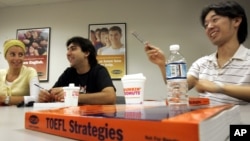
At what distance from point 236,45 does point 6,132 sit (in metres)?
1.29

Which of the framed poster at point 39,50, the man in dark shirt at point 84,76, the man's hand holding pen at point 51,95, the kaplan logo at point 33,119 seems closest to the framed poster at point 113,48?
the framed poster at point 39,50

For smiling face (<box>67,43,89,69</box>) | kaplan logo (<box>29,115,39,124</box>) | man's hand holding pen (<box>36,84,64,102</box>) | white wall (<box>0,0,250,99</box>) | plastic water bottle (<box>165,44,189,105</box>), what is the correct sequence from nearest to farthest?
kaplan logo (<box>29,115,39,124</box>), plastic water bottle (<box>165,44,189,105</box>), man's hand holding pen (<box>36,84,64,102</box>), smiling face (<box>67,43,89,69</box>), white wall (<box>0,0,250,99</box>)

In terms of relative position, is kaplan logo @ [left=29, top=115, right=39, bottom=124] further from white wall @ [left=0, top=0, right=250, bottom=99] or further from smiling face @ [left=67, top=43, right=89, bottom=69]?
white wall @ [left=0, top=0, right=250, bottom=99]

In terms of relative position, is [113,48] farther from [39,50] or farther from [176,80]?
[176,80]

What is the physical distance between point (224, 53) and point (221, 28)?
16 centimetres

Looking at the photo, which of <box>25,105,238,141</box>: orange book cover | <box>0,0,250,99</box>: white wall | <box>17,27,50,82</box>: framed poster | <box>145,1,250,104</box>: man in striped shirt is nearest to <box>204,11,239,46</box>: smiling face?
<box>145,1,250,104</box>: man in striped shirt

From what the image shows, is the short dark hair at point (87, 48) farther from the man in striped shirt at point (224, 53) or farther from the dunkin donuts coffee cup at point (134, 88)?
the dunkin donuts coffee cup at point (134, 88)

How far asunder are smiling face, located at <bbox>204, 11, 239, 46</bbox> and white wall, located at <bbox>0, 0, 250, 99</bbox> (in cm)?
173

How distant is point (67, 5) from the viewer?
11.6 ft

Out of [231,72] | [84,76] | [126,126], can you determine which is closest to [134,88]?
[126,126]

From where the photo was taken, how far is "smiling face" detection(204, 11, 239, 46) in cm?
134

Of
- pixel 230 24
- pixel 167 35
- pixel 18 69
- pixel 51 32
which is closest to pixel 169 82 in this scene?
pixel 230 24

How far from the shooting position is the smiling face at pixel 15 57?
196 cm

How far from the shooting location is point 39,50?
352cm
